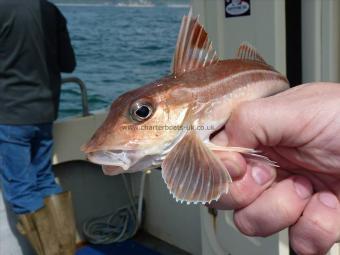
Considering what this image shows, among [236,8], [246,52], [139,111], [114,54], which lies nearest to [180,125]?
[139,111]

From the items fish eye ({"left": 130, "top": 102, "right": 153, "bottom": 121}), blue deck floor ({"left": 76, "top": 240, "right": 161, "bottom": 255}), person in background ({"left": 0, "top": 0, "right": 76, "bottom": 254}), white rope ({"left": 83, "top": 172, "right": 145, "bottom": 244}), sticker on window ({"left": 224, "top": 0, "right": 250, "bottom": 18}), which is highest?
sticker on window ({"left": 224, "top": 0, "right": 250, "bottom": 18})

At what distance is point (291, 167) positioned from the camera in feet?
4.22

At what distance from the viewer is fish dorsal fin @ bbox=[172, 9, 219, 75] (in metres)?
1.04

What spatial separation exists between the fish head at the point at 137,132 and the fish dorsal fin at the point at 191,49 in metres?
0.10

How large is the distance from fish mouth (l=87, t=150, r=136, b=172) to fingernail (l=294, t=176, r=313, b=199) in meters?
0.54

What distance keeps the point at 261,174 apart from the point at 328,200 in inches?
8.1

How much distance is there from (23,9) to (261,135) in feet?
7.19

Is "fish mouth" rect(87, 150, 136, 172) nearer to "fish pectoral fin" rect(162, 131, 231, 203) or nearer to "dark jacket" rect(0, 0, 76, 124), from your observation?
"fish pectoral fin" rect(162, 131, 231, 203)

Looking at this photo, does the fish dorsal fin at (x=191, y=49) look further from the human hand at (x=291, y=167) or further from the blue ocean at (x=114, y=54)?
the blue ocean at (x=114, y=54)

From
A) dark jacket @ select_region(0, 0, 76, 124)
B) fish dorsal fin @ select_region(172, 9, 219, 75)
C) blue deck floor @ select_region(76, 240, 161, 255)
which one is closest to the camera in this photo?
fish dorsal fin @ select_region(172, 9, 219, 75)

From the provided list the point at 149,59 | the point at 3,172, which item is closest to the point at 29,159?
the point at 3,172

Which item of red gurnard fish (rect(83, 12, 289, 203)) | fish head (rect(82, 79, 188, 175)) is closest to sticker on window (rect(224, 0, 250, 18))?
red gurnard fish (rect(83, 12, 289, 203))

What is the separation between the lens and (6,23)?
2781 mm

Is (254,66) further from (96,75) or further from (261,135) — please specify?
(96,75)
